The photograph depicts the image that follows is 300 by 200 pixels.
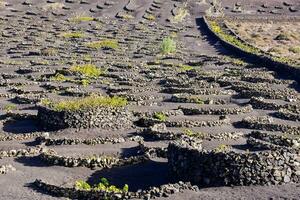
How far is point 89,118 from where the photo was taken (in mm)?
45156

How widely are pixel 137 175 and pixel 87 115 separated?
35.7 ft

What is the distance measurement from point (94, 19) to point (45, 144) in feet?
301

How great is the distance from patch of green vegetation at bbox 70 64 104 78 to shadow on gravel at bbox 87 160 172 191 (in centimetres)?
3452

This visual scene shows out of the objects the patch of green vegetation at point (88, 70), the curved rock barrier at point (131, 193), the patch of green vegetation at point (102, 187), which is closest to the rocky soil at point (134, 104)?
the curved rock barrier at point (131, 193)

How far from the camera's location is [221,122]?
157ft

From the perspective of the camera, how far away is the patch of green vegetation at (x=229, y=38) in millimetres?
88181

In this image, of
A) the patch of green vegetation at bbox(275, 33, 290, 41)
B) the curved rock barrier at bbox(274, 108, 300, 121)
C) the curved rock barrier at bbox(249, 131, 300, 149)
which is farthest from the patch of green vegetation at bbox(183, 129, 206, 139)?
the patch of green vegetation at bbox(275, 33, 290, 41)

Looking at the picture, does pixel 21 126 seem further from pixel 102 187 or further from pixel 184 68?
pixel 184 68

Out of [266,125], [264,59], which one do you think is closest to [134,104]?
[266,125]

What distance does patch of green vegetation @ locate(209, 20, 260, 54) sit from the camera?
88181 mm

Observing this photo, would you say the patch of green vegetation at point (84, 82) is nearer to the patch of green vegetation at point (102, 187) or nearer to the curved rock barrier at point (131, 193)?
the patch of green vegetation at point (102, 187)

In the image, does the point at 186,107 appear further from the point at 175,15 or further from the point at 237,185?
the point at 175,15

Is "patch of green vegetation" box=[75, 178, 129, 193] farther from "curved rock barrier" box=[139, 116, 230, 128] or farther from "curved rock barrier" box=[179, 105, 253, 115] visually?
"curved rock barrier" box=[179, 105, 253, 115]

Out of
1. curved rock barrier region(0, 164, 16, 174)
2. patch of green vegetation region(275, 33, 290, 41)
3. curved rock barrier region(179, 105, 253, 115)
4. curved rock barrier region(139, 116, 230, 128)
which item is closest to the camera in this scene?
curved rock barrier region(0, 164, 16, 174)
